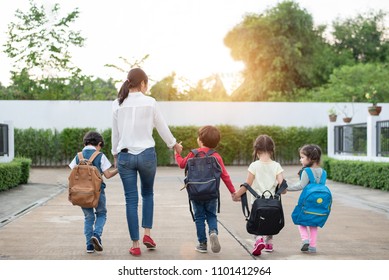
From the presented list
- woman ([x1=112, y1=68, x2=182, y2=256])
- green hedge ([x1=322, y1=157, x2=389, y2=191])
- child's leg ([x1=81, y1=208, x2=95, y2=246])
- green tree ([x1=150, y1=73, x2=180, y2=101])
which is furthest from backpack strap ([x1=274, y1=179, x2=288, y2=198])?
green tree ([x1=150, y1=73, x2=180, y2=101])

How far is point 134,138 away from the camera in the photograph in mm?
→ 5652

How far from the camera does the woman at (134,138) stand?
223 inches

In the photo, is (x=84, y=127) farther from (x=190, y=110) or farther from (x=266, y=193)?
(x=266, y=193)

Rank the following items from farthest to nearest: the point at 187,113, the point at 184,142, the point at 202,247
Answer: the point at 187,113 → the point at 184,142 → the point at 202,247

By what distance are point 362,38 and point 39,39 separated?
68.8 ft

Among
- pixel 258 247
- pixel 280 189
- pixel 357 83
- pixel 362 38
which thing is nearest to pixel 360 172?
pixel 280 189

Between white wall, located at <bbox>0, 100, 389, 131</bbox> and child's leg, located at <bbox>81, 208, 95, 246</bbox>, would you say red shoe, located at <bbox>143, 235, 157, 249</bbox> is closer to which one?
child's leg, located at <bbox>81, 208, 95, 246</bbox>

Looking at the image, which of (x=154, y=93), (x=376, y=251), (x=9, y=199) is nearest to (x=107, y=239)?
(x=376, y=251)

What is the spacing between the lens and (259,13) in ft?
133

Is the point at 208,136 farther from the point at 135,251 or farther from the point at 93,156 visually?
the point at 135,251

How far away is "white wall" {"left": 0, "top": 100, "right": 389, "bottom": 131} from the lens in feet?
81.7

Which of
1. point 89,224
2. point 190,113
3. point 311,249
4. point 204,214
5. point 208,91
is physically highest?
point 208,91

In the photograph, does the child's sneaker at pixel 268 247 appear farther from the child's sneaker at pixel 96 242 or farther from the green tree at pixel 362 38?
the green tree at pixel 362 38

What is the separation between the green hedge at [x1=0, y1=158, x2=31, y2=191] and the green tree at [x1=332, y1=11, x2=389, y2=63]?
83.2ft
